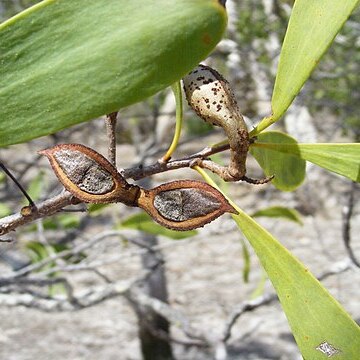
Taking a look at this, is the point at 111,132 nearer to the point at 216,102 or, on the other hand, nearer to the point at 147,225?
the point at 216,102

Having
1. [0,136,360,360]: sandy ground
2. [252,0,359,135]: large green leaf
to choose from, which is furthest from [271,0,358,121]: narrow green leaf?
[0,136,360,360]: sandy ground

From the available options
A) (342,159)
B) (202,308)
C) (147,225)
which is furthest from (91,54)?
(202,308)

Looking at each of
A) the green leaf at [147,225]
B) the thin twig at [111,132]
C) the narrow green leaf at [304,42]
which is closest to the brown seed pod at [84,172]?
the thin twig at [111,132]

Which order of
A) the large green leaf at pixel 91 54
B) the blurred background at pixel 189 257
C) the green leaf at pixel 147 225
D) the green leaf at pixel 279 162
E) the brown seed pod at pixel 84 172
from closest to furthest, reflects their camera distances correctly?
the large green leaf at pixel 91 54 → the brown seed pod at pixel 84 172 → the green leaf at pixel 279 162 → the green leaf at pixel 147 225 → the blurred background at pixel 189 257

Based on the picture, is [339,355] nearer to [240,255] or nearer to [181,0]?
[181,0]

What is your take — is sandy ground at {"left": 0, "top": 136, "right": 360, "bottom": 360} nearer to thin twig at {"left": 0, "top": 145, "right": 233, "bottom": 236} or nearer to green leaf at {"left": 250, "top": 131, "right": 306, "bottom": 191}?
green leaf at {"left": 250, "top": 131, "right": 306, "bottom": 191}

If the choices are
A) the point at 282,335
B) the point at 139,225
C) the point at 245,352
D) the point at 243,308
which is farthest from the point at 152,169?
the point at 282,335

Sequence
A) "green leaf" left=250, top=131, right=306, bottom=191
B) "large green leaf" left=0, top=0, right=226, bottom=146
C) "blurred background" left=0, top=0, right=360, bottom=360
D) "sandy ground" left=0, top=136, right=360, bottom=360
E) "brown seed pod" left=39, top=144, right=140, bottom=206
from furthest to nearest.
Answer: "sandy ground" left=0, top=136, right=360, bottom=360 → "blurred background" left=0, top=0, right=360, bottom=360 → "green leaf" left=250, top=131, right=306, bottom=191 → "brown seed pod" left=39, top=144, right=140, bottom=206 → "large green leaf" left=0, top=0, right=226, bottom=146

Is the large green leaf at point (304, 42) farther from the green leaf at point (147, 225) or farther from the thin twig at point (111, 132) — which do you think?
the green leaf at point (147, 225)
